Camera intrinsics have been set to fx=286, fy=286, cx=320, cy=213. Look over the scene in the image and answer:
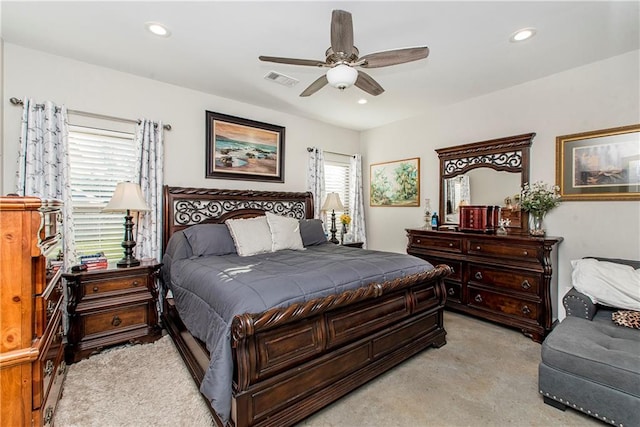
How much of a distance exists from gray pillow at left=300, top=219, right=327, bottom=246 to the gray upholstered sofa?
2565 millimetres

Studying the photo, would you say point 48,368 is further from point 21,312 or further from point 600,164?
point 600,164

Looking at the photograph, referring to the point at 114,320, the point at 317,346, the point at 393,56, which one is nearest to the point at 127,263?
the point at 114,320

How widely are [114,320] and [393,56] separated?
3.33 m

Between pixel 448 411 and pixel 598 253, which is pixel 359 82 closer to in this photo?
pixel 448 411

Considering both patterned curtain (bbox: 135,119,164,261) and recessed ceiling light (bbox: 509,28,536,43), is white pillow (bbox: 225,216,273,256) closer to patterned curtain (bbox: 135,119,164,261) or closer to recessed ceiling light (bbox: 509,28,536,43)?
patterned curtain (bbox: 135,119,164,261)

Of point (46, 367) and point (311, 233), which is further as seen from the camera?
point (311, 233)

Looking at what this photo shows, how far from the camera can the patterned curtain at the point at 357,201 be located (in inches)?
211

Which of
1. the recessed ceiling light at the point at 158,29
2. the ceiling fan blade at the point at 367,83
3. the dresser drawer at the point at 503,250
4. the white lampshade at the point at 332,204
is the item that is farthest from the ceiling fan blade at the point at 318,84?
the dresser drawer at the point at 503,250

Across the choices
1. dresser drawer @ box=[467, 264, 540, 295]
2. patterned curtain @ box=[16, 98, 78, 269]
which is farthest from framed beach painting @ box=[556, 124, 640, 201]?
patterned curtain @ box=[16, 98, 78, 269]

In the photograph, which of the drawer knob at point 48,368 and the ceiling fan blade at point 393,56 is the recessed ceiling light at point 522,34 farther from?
the drawer knob at point 48,368

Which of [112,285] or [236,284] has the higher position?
[236,284]

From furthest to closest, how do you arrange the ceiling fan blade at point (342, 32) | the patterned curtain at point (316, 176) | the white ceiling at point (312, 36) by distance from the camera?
the patterned curtain at point (316, 176)
the white ceiling at point (312, 36)
the ceiling fan blade at point (342, 32)

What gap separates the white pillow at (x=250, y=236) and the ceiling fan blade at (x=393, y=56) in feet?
6.67

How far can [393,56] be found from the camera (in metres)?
2.06
